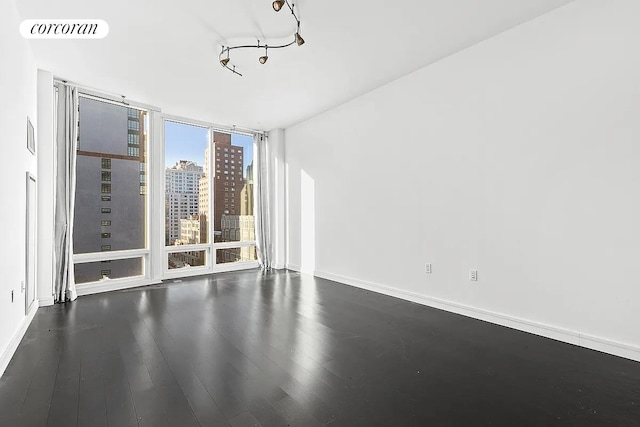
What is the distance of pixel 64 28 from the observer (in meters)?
3.10

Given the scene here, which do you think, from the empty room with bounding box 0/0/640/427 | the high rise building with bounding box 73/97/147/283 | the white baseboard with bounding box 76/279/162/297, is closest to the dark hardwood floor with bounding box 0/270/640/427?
the empty room with bounding box 0/0/640/427

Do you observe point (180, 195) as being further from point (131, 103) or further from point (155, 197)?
point (131, 103)

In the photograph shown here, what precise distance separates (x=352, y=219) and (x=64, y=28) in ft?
13.3

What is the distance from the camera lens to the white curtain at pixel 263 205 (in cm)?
662

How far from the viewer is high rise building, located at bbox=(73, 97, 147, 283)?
4617 millimetres

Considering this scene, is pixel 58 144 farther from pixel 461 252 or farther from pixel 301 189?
pixel 461 252

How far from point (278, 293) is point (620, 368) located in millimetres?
3592

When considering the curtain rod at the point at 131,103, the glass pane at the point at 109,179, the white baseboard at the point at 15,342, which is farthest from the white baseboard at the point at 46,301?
the curtain rod at the point at 131,103

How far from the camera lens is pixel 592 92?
2674 mm

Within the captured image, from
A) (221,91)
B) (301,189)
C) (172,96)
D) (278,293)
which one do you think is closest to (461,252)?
(278,293)

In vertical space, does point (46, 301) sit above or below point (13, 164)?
below

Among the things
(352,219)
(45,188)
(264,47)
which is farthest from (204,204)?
(264,47)

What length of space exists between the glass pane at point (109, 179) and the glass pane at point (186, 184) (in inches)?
18.4

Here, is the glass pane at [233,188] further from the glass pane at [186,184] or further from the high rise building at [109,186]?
the high rise building at [109,186]
